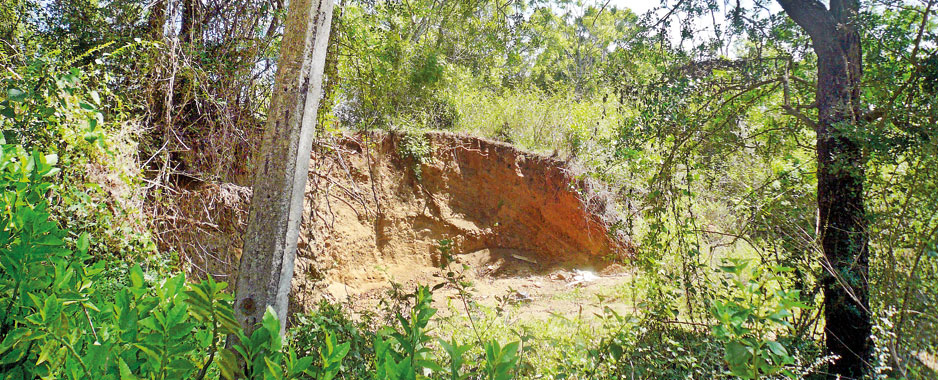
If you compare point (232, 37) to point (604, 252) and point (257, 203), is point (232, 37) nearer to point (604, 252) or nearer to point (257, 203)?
point (257, 203)

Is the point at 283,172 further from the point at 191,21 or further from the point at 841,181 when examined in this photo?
the point at 841,181

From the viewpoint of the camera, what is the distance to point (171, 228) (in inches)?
165

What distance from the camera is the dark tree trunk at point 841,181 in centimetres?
331

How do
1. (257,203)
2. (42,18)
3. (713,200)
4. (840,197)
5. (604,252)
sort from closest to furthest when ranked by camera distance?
(257,203), (840,197), (42,18), (713,200), (604,252)

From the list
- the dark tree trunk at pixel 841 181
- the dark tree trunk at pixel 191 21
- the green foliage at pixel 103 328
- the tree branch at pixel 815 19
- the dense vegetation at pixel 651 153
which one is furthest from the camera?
the dark tree trunk at pixel 191 21

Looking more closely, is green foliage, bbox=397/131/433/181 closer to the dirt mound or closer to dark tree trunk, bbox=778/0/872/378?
the dirt mound

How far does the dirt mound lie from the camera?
8255 millimetres

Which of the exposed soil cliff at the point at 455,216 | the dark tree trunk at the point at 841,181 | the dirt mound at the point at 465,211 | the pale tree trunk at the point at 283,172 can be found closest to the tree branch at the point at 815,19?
the dark tree trunk at the point at 841,181

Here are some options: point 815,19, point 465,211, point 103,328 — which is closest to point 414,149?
point 465,211

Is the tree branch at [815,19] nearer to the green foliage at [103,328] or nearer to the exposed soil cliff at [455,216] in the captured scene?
the exposed soil cliff at [455,216]

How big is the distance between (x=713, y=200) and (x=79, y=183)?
22.2 ft

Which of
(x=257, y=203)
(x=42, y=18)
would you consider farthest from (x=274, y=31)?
(x=257, y=203)

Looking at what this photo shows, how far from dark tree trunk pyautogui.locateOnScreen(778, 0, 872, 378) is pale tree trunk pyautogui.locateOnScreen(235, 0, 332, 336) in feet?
11.9

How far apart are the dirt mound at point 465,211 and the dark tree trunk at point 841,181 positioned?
4.46 m
